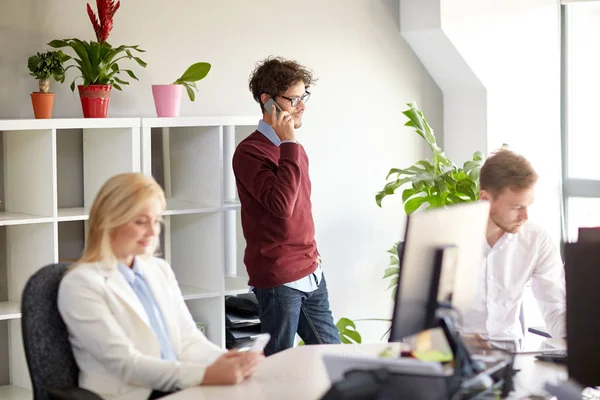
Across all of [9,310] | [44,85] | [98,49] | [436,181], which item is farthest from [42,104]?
[436,181]

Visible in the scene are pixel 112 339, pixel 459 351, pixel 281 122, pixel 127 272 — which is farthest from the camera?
pixel 281 122

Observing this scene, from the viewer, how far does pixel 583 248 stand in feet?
6.72

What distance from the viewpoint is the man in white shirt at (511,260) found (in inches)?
112

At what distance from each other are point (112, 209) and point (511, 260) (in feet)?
4.30

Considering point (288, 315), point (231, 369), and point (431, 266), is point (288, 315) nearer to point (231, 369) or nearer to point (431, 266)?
point (231, 369)

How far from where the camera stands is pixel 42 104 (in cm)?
359

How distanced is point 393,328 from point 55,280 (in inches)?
36.9

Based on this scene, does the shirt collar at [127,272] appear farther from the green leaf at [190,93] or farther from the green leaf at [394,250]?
the green leaf at [394,250]

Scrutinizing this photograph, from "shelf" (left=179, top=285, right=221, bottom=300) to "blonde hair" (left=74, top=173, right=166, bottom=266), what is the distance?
147 centimetres

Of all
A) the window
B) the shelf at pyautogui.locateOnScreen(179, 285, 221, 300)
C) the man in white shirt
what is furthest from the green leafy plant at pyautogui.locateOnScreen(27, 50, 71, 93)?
the window

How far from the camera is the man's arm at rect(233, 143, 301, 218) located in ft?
10.8

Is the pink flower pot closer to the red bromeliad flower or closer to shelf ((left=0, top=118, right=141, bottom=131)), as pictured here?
shelf ((left=0, top=118, right=141, bottom=131))

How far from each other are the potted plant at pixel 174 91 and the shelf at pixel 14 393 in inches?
49.9

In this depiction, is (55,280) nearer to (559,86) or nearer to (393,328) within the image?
(393,328)
